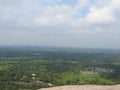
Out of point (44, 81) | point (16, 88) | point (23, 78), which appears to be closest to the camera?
point (16, 88)

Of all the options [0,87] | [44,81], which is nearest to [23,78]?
[44,81]

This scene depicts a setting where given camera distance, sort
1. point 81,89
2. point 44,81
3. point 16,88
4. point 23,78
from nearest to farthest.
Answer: point 81,89, point 16,88, point 44,81, point 23,78

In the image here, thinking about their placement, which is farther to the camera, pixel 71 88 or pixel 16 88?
pixel 16 88

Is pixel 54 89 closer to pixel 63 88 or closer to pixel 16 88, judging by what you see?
pixel 63 88

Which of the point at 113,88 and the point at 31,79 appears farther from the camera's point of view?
the point at 31,79

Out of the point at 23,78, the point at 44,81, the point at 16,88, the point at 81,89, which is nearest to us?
the point at 81,89

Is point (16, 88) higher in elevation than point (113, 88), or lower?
lower

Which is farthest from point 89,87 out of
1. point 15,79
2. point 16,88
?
point 15,79

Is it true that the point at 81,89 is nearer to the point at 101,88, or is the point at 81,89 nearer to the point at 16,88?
the point at 101,88

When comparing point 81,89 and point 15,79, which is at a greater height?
point 81,89
